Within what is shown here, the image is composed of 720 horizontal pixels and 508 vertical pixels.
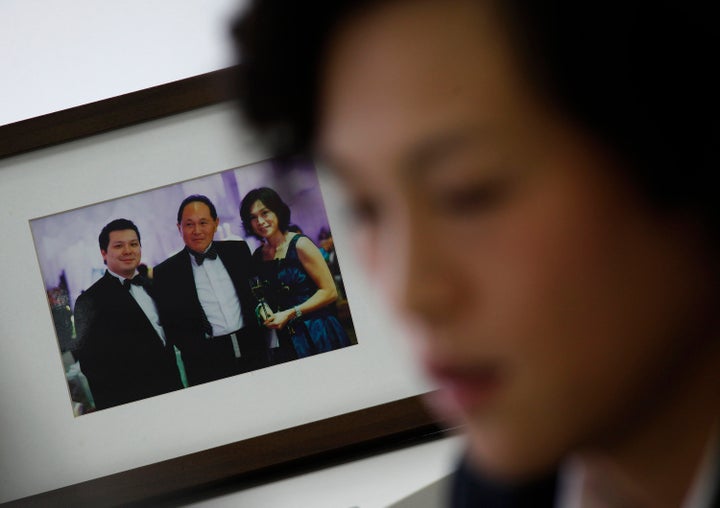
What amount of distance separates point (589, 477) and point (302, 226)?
0.46 m

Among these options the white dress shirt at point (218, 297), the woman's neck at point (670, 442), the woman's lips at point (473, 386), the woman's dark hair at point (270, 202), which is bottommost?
the woman's neck at point (670, 442)

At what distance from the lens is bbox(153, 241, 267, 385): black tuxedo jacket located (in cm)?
74

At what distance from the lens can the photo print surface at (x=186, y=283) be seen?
738mm

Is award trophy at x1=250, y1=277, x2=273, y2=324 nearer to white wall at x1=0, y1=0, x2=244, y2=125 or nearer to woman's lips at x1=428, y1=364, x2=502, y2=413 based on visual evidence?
white wall at x1=0, y1=0, x2=244, y2=125

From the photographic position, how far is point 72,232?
75cm

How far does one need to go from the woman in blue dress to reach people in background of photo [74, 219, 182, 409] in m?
0.10

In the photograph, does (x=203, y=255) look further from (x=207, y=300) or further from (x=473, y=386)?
(x=473, y=386)

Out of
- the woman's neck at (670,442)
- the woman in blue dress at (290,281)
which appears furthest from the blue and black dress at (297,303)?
the woman's neck at (670,442)

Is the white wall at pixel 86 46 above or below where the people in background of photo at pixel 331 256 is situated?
above

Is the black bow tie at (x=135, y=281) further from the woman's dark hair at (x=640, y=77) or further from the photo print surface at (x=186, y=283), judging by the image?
the woman's dark hair at (x=640, y=77)

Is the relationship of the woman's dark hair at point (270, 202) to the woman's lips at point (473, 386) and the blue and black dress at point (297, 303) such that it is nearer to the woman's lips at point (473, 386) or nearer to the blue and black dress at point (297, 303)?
the blue and black dress at point (297, 303)

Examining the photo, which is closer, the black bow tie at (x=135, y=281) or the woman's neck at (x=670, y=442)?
the woman's neck at (x=670, y=442)

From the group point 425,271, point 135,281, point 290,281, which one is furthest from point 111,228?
point 425,271

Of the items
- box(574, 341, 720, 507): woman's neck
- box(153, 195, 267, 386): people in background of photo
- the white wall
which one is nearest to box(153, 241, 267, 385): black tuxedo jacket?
box(153, 195, 267, 386): people in background of photo
